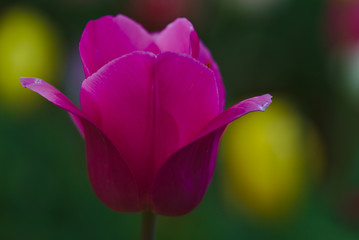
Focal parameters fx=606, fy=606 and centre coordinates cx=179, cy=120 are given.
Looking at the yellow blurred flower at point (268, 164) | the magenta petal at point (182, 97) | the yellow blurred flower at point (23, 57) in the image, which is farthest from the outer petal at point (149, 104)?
the yellow blurred flower at point (23, 57)

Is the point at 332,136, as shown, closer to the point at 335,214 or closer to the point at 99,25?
A: the point at 335,214

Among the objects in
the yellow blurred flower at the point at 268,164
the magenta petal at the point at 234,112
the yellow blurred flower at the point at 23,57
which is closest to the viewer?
the magenta petal at the point at 234,112

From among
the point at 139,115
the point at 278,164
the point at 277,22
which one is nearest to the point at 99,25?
the point at 139,115

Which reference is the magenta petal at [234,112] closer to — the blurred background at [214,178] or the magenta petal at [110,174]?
the magenta petal at [110,174]

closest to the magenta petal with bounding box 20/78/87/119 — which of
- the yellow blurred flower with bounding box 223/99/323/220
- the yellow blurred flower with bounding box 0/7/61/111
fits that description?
the yellow blurred flower with bounding box 223/99/323/220

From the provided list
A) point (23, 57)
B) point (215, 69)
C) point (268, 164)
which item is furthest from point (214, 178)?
point (215, 69)

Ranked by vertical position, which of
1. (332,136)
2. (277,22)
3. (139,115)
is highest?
(139,115)
